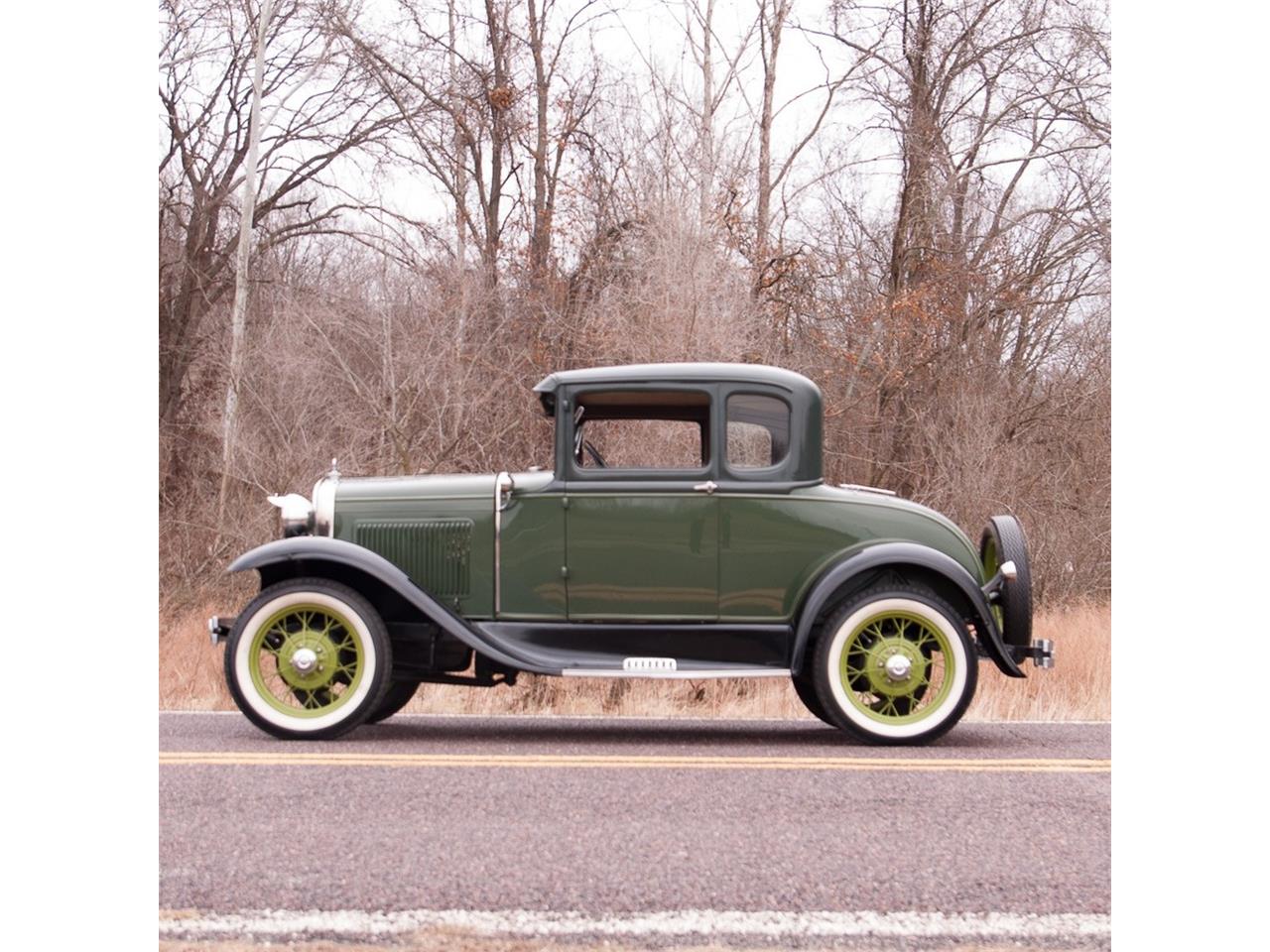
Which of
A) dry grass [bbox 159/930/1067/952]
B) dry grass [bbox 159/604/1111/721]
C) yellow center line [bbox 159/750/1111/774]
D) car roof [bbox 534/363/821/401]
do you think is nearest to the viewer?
dry grass [bbox 159/930/1067/952]

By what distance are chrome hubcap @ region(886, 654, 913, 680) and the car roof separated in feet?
4.80

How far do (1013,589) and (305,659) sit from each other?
365 cm

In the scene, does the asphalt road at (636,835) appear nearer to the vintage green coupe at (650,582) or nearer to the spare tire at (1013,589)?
the vintage green coupe at (650,582)

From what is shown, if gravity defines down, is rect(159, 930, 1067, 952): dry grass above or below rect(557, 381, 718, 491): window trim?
below

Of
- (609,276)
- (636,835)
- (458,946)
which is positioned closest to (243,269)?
(609,276)

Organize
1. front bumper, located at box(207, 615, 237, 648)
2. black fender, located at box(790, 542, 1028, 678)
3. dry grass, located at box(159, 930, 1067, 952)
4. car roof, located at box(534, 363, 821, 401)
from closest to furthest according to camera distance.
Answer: dry grass, located at box(159, 930, 1067, 952), black fender, located at box(790, 542, 1028, 678), front bumper, located at box(207, 615, 237, 648), car roof, located at box(534, 363, 821, 401)

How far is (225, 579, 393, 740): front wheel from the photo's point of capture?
20.6 feet

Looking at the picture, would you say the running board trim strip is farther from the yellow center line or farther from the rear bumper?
the rear bumper

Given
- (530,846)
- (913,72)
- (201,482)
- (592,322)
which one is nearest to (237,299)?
(201,482)

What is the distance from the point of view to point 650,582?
6.64 m

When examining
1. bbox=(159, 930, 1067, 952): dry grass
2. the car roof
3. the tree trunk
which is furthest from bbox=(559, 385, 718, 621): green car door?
the tree trunk

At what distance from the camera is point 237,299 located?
16672 mm

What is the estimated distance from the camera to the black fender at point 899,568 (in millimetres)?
6391

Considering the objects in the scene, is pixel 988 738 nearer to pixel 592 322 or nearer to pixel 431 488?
pixel 431 488
